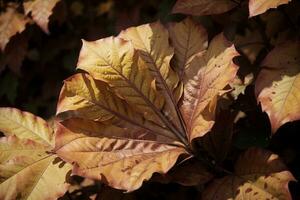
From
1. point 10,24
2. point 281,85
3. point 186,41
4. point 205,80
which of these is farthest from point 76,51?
point 281,85

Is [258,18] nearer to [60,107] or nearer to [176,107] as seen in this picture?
[176,107]

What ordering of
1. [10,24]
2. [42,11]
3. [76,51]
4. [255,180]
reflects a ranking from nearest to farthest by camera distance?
1. [255,180]
2. [42,11]
3. [10,24]
4. [76,51]

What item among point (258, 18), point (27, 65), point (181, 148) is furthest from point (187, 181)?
point (27, 65)

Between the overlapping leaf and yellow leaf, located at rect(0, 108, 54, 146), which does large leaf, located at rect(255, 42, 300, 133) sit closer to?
the overlapping leaf

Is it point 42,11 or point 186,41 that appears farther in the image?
point 42,11

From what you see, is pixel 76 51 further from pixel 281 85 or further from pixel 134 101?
pixel 281 85

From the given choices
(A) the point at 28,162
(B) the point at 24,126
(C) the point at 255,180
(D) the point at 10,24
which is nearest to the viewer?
(C) the point at 255,180

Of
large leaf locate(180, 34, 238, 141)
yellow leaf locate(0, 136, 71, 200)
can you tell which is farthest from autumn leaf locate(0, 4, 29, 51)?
large leaf locate(180, 34, 238, 141)

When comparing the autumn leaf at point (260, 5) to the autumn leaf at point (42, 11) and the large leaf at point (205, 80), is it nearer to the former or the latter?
the large leaf at point (205, 80)

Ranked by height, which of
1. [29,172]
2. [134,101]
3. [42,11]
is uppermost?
[42,11]
